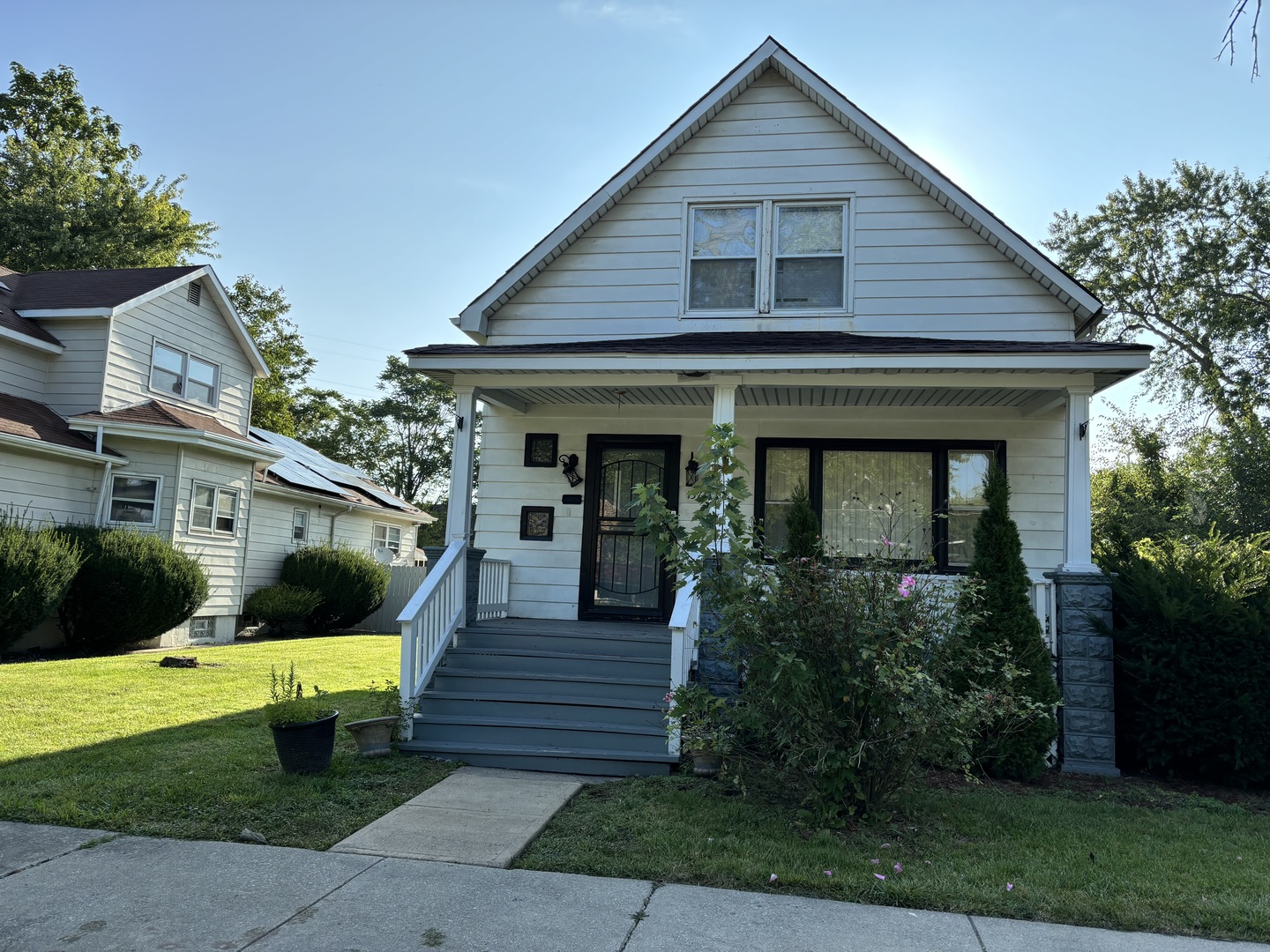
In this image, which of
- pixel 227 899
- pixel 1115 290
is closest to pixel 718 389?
pixel 227 899

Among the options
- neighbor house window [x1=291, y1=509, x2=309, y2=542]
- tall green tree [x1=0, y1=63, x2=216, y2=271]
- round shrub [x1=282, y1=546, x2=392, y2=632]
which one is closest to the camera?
round shrub [x1=282, y1=546, x2=392, y2=632]

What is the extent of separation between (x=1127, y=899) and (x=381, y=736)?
4.91 metres

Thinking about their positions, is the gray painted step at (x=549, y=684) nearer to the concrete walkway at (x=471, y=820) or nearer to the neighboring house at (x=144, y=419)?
the concrete walkway at (x=471, y=820)

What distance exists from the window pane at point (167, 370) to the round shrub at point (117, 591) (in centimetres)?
365

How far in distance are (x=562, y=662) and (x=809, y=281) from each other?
4.85 m

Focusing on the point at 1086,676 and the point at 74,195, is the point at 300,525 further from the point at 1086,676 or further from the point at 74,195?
the point at 1086,676

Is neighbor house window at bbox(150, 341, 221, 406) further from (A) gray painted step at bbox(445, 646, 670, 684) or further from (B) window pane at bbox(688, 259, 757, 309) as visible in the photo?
(A) gray painted step at bbox(445, 646, 670, 684)

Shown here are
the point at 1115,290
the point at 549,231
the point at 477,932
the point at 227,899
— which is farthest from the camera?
the point at 1115,290

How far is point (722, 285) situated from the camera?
373 inches

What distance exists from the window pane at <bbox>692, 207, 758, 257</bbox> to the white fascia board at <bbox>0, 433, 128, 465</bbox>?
9.63m

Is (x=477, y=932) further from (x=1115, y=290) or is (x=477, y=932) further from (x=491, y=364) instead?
(x=1115, y=290)

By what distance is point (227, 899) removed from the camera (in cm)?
382

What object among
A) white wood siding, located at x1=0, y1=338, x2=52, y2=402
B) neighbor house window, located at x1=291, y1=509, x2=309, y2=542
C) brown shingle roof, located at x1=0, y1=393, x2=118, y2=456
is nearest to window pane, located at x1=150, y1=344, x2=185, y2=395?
white wood siding, located at x1=0, y1=338, x2=52, y2=402

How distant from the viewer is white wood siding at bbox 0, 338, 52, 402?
531 inches
